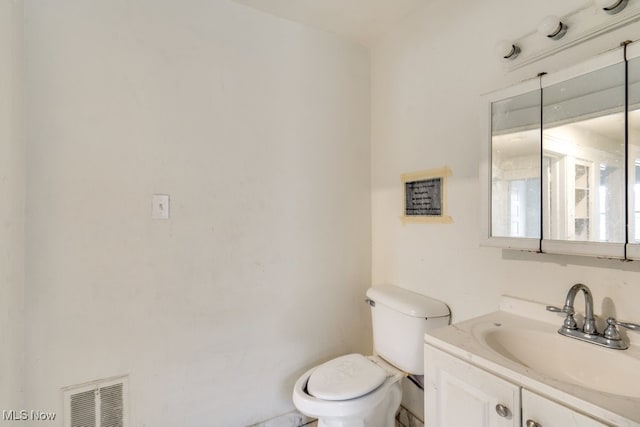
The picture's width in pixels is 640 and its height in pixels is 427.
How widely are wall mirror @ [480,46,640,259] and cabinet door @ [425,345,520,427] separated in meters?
0.48

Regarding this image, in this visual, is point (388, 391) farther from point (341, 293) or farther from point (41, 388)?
point (41, 388)

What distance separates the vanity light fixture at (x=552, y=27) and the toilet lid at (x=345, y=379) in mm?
1459

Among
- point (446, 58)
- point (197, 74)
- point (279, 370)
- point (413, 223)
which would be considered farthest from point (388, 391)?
point (197, 74)

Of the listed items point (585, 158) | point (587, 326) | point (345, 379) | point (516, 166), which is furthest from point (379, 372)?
point (585, 158)

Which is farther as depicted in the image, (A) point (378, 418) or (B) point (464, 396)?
(A) point (378, 418)

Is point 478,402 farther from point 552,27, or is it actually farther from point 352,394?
point 552,27

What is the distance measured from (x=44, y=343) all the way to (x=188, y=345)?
1.74ft

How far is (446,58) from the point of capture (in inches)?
58.3

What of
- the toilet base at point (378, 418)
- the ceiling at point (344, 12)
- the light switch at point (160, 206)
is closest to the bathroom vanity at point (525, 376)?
the toilet base at point (378, 418)

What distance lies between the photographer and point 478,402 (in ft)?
2.84

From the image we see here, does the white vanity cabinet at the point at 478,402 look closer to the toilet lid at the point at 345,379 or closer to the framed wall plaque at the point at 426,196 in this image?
the toilet lid at the point at 345,379

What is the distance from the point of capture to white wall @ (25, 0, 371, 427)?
4.03ft

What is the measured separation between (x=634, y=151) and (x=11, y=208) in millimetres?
1963

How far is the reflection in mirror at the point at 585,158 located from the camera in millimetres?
906
